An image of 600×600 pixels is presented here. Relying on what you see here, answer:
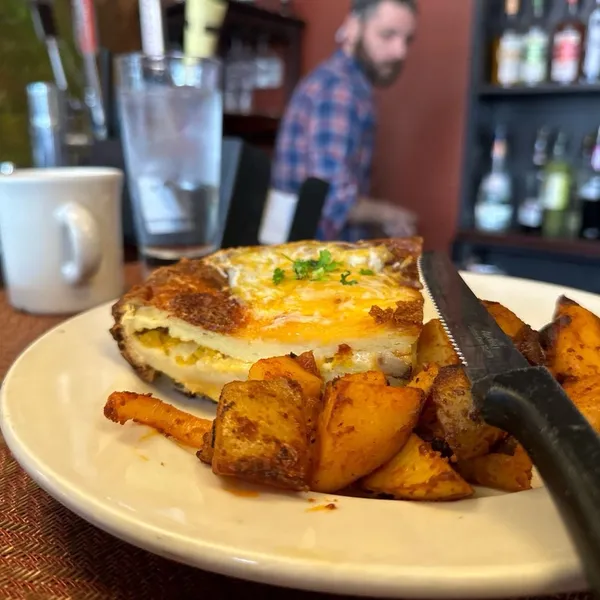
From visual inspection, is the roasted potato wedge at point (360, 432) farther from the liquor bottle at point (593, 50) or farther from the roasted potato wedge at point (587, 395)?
the liquor bottle at point (593, 50)

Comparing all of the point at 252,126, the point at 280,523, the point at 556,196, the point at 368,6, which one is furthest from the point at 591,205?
the point at 280,523

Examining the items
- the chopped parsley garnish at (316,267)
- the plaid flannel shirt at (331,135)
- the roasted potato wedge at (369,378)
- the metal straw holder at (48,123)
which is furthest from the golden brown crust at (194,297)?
the plaid flannel shirt at (331,135)

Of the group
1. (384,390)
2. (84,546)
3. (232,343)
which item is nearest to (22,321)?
(232,343)

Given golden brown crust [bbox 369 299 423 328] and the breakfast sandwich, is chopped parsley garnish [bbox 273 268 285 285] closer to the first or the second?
the breakfast sandwich

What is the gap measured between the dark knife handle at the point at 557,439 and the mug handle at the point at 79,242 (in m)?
0.81

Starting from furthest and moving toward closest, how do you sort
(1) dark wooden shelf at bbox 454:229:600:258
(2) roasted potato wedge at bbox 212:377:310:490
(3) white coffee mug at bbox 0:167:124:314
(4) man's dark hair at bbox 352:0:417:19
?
(4) man's dark hair at bbox 352:0:417:19
(1) dark wooden shelf at bbox 454:229:600:258
(3) white coffee mug at bbox 0:167:124:314
(2) roasted potato wedge at bbox 212:377:310:490

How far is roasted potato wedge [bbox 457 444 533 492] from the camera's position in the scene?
52cm

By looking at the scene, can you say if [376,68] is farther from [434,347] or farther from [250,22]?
[434,347]

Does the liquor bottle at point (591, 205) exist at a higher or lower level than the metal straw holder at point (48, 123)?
lower

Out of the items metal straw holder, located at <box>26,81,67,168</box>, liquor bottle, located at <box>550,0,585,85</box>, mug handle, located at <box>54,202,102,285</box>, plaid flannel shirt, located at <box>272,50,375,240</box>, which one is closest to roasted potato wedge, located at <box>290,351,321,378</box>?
mug handle, located at <box>54,202,102,285</box>

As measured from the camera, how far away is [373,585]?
36 centimetres

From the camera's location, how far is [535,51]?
2977 millimetres

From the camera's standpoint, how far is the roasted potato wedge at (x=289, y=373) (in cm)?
60

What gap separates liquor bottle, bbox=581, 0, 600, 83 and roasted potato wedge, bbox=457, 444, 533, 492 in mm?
2884
